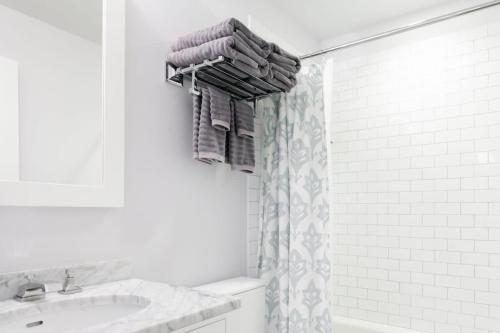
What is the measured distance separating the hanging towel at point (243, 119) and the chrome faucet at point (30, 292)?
43.5 inches

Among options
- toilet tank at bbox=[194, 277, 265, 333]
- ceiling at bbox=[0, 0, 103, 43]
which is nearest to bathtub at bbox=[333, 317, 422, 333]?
toilet tank at bbox=[194, 277, 265, 333]

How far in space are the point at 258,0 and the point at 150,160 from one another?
1.37m

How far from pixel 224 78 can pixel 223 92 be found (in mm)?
76

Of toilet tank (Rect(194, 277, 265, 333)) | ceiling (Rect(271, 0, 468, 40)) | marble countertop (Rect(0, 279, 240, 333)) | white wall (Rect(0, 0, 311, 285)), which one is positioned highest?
ceiling (Rect(271, 0, 468, 40))

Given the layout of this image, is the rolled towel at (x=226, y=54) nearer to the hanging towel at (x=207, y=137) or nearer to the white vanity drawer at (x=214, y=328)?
the hanging towel at (x=207, y=137)

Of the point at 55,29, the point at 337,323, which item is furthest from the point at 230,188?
the point at 337,323

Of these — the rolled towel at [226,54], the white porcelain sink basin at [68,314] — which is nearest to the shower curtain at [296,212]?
the rolled towel at [226,54]

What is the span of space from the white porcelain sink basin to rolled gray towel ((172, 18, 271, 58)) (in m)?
1.07

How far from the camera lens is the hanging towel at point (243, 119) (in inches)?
75.8

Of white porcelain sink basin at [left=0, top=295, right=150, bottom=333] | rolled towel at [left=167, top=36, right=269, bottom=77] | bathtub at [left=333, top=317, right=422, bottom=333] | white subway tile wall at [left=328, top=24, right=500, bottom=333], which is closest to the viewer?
white porcelain sink basin at [left=0, top=295, right=150, bottom=333]

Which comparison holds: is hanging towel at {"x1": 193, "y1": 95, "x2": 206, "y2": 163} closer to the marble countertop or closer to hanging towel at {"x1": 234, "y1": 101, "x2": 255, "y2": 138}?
hanging towel at {"x1": 234, "y1": 101, "x2": 255, "y2": 138}

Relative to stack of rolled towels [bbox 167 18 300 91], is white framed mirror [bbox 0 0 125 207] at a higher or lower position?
lower

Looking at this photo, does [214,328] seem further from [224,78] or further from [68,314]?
[224,78]

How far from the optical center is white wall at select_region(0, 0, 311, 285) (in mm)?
1283
